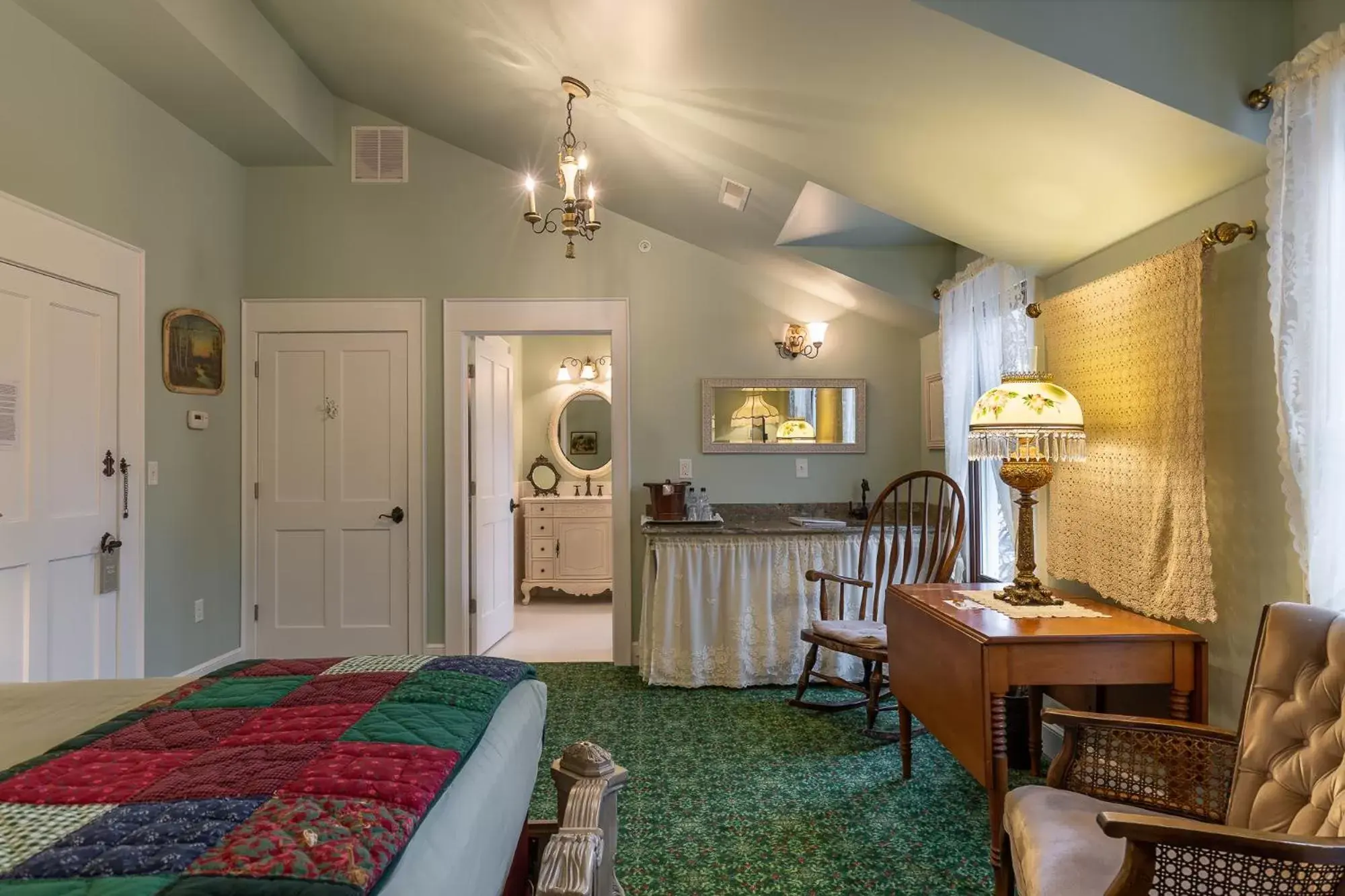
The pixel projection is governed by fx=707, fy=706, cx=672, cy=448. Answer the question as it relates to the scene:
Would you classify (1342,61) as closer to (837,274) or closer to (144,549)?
(837,274)

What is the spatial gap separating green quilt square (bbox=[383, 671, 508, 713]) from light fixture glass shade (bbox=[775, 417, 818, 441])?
9.19ft

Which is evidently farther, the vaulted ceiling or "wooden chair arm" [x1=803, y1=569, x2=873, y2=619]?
"wooden chair arm" [x1=803, y1=569, x2=873, y2=619]

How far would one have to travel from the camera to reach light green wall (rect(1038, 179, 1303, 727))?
1.70 meters

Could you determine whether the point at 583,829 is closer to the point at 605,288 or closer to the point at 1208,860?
the point at 1208,860

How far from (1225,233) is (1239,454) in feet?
1.81

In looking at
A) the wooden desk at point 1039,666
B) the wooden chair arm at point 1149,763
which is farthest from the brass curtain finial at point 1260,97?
the wooden chair arm at point 1149,763

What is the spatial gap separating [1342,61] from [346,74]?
379 cm

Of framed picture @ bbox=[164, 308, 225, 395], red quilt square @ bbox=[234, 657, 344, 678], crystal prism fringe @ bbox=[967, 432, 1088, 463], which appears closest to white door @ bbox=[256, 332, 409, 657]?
framed picture @ bbox=[164, 308, 225, 395]

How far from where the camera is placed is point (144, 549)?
10.3ft

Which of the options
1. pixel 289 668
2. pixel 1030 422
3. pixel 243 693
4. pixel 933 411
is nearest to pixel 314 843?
pixel 243 693

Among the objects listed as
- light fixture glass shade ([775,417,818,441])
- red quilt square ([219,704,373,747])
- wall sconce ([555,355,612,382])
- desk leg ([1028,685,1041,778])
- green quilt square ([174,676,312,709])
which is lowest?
desk leg ([1028,685,1041,778])

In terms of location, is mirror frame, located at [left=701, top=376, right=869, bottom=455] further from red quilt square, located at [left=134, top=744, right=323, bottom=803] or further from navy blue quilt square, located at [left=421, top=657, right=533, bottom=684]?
red quilt square, located at [left=134, top=744, right=323, bottom=803]

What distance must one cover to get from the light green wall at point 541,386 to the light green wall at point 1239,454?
4628 mm

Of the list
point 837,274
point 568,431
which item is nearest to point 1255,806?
point 837,274
